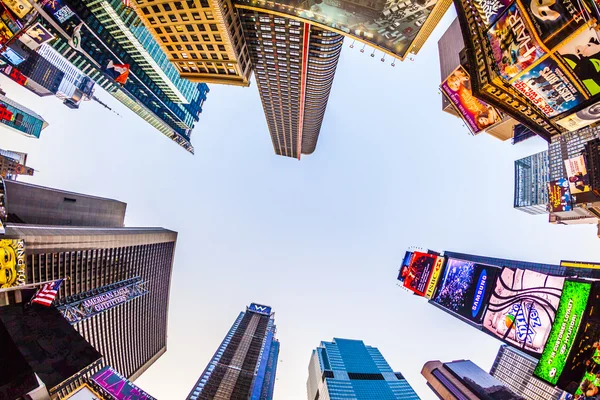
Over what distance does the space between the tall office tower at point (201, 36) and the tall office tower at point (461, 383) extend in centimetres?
12947

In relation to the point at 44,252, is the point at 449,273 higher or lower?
higher

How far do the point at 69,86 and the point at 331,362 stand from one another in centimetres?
17717

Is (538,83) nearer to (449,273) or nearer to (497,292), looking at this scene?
(497,292)

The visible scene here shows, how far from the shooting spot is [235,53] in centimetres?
5566

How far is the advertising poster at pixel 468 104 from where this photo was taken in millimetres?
40916

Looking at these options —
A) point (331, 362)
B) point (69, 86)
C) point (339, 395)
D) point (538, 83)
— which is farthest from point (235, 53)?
point (69, 86)

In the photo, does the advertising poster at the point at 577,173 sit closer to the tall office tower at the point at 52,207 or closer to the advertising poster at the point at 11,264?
the advertising poster at the point at 11,264

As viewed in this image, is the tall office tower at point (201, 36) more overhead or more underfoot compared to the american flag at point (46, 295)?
more overhead

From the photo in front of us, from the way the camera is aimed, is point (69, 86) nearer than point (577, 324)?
No

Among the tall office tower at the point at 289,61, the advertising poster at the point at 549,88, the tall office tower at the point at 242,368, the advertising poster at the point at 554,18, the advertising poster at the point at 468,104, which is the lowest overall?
the tall office tower at the point at 242,368

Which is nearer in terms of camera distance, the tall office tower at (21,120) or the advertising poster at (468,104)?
the advertising poster at (468,104)

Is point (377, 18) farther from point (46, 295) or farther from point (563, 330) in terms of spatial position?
point (46, 295)

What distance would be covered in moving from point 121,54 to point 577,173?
152576 mm

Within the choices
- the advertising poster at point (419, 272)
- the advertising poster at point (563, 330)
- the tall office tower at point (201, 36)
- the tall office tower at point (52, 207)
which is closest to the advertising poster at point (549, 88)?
the advertising poster at point (563, 330)
